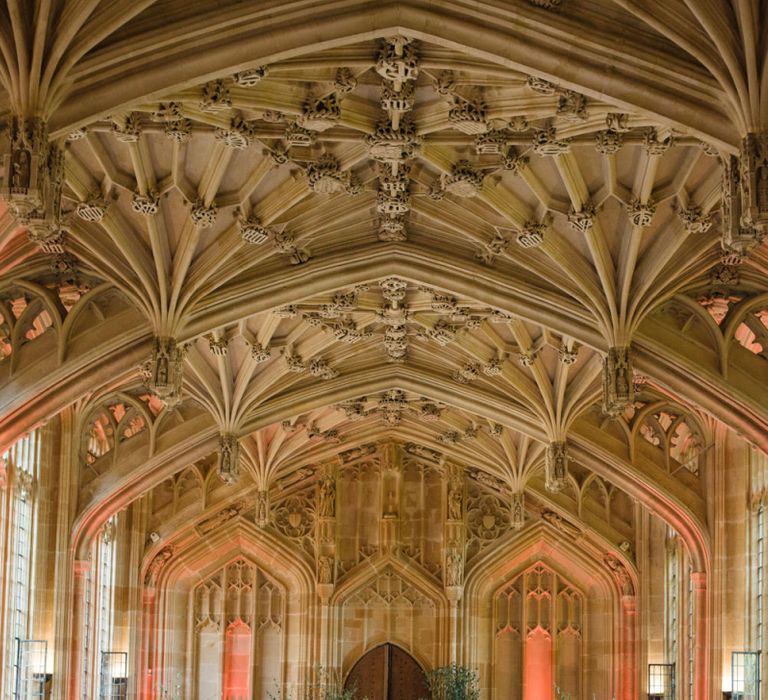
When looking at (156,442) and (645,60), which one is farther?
(156,442)

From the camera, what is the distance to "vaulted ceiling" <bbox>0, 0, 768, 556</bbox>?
15375 millimetres

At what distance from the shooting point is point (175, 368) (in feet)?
72.0

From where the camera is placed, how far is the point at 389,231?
72.1 ft

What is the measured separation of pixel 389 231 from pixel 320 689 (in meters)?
14.7

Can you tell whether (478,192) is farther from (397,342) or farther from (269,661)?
(269,661)

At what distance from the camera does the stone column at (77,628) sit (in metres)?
27.7

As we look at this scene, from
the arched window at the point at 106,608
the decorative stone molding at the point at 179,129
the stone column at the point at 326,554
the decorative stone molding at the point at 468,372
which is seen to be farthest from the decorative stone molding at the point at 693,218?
the stone column at the point at 326,554

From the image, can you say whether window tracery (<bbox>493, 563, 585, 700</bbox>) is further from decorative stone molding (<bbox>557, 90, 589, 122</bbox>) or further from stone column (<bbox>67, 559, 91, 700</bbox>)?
decorative stone molding (<bbox>557, 90, 589, 122</bbox>)

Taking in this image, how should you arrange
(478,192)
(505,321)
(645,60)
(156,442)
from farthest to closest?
(156,442)
(505,321)
(478,192)
(645,60)

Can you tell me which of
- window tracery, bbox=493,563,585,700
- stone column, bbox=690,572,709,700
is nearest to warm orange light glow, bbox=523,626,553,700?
window tracery, bbox=493,563,585,700

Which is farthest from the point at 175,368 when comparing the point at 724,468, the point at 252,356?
the point at 724,468

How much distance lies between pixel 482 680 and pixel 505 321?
12.1 meters

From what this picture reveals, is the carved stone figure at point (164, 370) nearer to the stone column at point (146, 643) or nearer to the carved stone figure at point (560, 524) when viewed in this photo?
the stone column at point (146, 643)

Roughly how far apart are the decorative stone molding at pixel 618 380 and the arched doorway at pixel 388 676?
14273 millimetres
